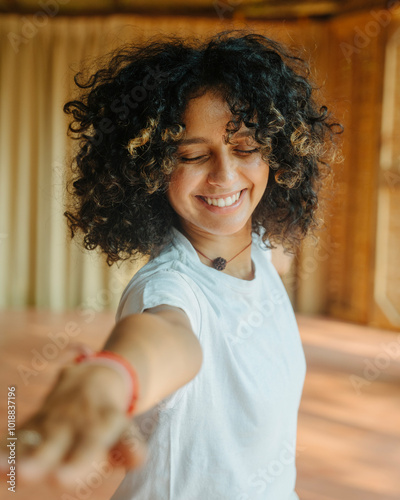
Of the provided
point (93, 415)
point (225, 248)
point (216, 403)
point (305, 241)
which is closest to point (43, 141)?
point (305, 241)

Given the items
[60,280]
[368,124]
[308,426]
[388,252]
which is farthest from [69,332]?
[368,124]

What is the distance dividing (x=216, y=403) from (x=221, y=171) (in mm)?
405

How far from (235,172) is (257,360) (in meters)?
0.35

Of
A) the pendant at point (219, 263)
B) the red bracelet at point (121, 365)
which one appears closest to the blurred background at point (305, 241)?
the pendant at point (219, 263)

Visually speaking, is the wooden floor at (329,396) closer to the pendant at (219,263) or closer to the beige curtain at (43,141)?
the beige curtain at (43,141)

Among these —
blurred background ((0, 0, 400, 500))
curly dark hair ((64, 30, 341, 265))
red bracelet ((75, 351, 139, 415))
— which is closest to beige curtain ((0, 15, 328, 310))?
blurred background ((0, 0, 400, 500))

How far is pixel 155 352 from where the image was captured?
648mm

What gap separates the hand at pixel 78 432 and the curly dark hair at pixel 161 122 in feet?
1.77

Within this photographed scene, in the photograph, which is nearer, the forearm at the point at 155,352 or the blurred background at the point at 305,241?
the forearm at the point at 155,352

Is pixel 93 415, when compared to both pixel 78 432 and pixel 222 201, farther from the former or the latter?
pixel 222 201

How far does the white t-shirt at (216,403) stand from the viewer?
2.90 feet

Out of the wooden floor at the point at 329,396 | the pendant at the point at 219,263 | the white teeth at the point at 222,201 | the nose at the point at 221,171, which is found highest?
the nose at the point at 221,171

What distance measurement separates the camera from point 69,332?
16.4 ft

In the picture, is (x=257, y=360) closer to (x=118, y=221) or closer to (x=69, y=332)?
(x=118, y=221)
